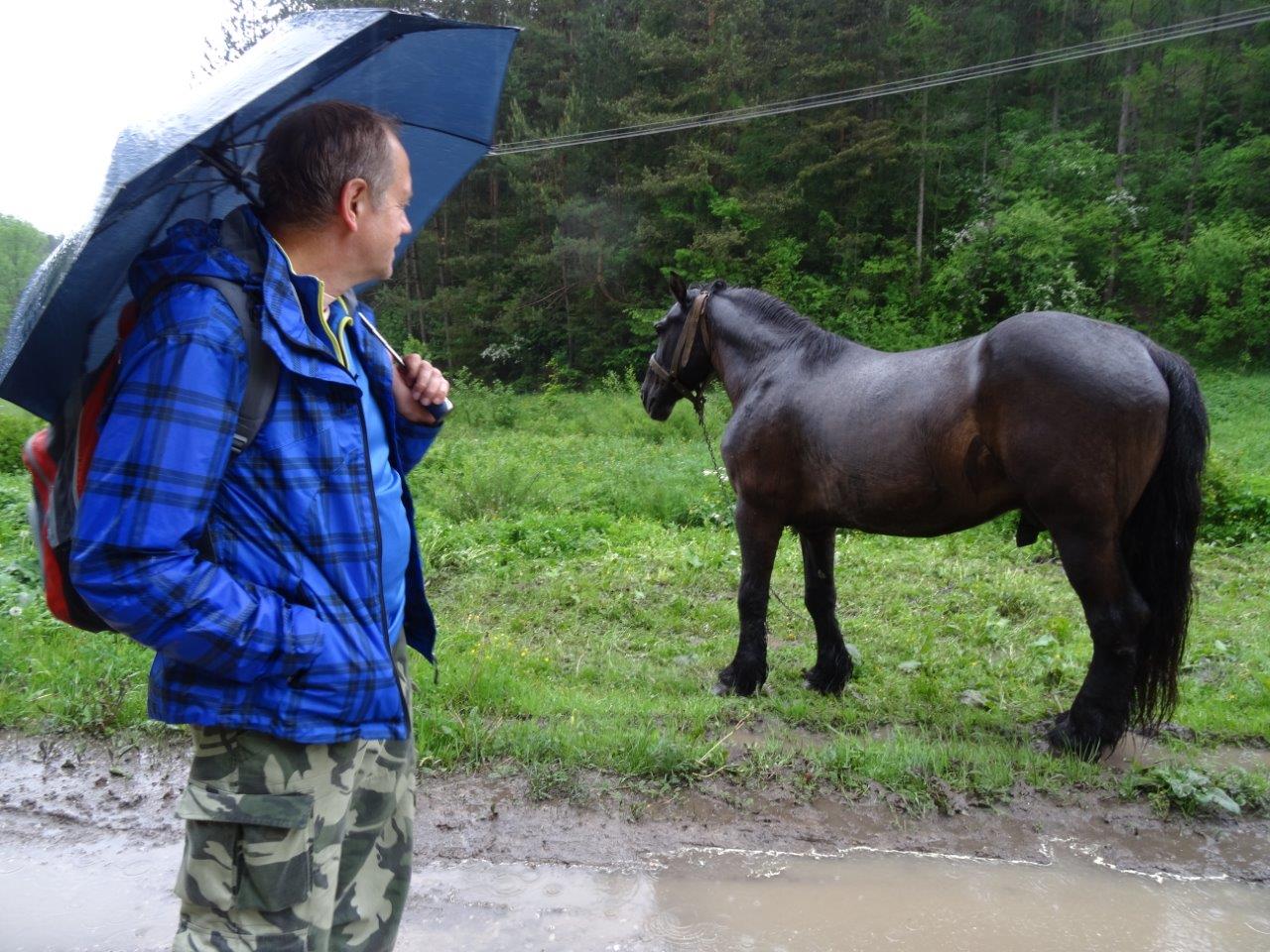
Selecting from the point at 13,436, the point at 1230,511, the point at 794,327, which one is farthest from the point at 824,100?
the point at 794,327

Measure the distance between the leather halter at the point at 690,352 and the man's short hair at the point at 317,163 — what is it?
145 inches

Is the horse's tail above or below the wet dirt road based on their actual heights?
above

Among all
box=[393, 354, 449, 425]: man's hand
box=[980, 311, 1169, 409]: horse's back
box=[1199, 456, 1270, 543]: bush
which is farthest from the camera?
box=[1199, 456, 1270, 543]: bush

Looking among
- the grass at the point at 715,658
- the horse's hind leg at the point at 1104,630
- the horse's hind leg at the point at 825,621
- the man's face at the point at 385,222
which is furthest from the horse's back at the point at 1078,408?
the man's face at the point at 385,222

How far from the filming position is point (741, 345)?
5.12 m

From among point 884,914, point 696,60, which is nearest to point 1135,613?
point 884,914

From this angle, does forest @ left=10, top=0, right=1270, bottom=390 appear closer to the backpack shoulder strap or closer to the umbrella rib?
the umbrella rib

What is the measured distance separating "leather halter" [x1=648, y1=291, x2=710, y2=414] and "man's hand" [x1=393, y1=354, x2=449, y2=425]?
10.8 ft

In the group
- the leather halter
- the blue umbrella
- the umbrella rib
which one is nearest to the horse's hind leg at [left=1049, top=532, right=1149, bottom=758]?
the leather halter

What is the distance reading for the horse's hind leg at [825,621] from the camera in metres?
4.82

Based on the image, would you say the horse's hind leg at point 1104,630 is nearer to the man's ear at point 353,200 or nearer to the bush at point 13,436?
the man's ear at point 353,200

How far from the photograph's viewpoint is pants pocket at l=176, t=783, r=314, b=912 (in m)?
1.55

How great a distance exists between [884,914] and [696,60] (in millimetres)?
24700

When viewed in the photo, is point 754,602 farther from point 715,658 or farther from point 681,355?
point 681,355
